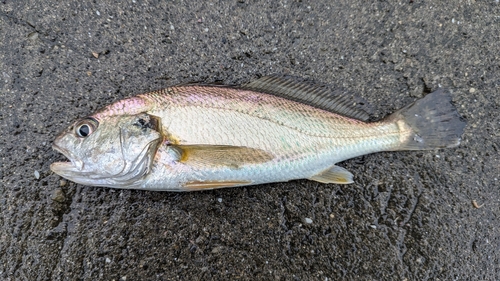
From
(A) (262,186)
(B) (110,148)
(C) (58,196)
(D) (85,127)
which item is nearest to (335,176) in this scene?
(A) (262,186)

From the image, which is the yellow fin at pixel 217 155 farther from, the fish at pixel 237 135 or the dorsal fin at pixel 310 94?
the dorsal fin at pixel 310 94

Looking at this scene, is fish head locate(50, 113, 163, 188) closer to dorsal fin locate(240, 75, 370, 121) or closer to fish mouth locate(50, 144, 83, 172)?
fish mouth locate(50, 144, 83, 172)

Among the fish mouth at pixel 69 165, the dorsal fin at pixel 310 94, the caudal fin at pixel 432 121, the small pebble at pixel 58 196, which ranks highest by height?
the dorsal fin at pixel 310 94

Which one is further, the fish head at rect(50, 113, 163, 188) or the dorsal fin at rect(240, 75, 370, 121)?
the dorsal fin at rect(240, 75, 370, 121)

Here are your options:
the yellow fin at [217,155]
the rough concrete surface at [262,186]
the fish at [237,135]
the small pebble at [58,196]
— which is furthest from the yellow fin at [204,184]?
the small pebble at [58,196]

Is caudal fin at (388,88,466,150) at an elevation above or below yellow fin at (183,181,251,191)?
above

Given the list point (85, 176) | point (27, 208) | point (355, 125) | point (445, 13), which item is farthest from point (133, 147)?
point (445, 13)

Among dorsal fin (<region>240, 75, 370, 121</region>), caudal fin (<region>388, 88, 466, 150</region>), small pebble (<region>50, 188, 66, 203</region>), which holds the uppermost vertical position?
dorsal fin (<region>240, 75, 370, 121</region>)

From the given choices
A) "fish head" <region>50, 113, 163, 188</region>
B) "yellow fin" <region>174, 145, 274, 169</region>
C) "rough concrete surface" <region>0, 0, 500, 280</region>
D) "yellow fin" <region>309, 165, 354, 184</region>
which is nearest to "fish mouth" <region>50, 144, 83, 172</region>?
"fish head" <region>50, 113, 163, 188</region>
